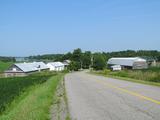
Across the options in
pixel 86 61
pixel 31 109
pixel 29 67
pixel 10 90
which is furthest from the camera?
pixel 86 61

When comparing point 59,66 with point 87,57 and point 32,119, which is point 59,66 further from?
point 32,119

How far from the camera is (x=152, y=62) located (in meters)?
119

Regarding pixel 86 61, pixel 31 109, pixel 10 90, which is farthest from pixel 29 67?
pixel 31 109

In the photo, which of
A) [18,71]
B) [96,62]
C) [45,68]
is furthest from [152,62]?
[18,71]

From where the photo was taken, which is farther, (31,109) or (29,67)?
(29,67)

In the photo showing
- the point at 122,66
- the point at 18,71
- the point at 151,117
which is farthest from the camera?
the point at 122,66

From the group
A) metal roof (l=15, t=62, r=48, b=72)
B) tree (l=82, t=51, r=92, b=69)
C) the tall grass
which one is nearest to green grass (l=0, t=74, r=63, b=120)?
the tall grass

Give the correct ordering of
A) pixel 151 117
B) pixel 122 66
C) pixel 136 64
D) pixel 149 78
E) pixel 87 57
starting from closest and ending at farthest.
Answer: pixel 151 117 → pixel 149 78 → pixel 136 64 → pixel 122 66 → pixel 87 57

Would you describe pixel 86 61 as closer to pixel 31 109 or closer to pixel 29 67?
pixel 29 67

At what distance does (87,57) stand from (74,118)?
12518cm

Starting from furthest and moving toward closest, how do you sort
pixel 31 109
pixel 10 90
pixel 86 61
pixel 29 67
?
1. pixel 86 61
2. pixel 29 67
3. pixel 10 90
4. pixel 31 109

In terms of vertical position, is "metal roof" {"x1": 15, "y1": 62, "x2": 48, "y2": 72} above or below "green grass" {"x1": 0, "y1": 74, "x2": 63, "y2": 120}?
below

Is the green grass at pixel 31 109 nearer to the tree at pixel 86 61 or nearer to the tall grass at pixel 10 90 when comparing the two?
the tall grass at pixel 10 90

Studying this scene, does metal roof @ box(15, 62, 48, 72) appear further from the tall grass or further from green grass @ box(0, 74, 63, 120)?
green grass @ box(0, 74, 63, 120)
